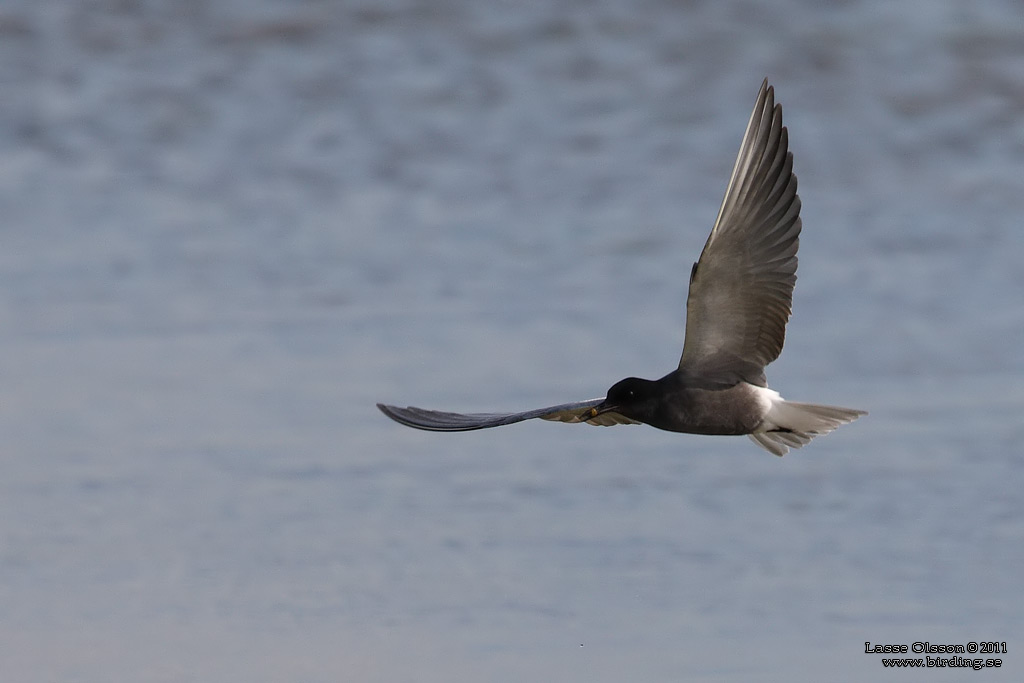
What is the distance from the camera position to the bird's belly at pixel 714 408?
615 centimetres

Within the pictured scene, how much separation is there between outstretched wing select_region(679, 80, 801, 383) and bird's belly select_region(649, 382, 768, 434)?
24 centimetres

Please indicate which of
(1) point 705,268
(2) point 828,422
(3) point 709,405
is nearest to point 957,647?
(2) point 828,422

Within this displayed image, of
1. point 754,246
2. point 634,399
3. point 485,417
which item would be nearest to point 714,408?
point 634,399

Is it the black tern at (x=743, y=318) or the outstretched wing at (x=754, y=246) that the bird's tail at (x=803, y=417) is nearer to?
the black tern at (x=743, y=318)

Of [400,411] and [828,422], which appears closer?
[828,422]

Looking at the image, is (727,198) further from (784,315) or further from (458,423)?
(458,423)

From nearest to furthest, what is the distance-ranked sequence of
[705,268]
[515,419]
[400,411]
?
[705,268]
[515,419]
[400,411]

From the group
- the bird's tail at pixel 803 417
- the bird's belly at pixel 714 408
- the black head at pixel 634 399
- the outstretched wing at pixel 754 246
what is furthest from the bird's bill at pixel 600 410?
the bird's tail at pixel 803 417

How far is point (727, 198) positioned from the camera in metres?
5.90

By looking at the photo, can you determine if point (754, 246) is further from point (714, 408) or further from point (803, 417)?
point (803, 417)

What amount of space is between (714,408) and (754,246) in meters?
0.66

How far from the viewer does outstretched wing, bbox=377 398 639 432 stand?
20.9 feet

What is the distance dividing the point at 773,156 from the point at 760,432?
3.91ft

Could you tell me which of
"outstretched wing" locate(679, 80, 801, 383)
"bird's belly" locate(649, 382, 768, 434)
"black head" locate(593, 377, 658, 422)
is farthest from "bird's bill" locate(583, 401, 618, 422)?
"outstretched wing" locate(679, 80, 801, 383)
